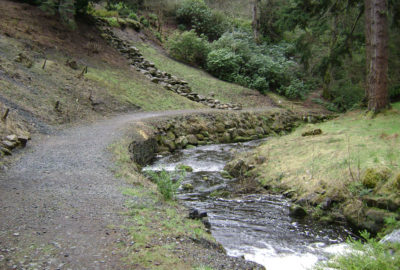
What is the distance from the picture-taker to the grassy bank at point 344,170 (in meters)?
5.93

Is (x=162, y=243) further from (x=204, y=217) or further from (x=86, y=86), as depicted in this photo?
(x=86, y=86)

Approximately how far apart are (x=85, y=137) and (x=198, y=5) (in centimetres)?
2419

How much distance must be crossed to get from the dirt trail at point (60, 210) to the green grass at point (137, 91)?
24.3 ft

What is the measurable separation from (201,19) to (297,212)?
26.6m

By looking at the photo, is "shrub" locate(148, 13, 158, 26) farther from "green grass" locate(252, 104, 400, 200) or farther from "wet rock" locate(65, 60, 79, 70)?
"green grass" locate(252, 104, 400, 200)

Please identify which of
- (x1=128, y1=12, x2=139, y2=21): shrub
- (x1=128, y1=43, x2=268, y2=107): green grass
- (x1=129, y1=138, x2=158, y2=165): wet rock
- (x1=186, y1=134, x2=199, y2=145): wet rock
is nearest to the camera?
(x1=129, y1=138, x2=158, y2=165): wet rock

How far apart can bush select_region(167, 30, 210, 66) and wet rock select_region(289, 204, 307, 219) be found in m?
19.3

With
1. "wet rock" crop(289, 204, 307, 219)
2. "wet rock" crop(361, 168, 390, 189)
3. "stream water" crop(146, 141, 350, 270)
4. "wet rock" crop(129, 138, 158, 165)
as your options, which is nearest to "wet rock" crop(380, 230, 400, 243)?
"stream water" crop(146, 141, 350, 270)

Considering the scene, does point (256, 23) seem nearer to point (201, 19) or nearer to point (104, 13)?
point (201, 19)

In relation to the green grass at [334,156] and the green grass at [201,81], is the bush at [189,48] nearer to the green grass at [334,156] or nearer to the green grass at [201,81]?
the green grass at [201,81]

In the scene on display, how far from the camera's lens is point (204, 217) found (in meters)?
5.57

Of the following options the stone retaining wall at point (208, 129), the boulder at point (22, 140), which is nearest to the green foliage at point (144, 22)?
the stone retaining wall at point (208, 129)

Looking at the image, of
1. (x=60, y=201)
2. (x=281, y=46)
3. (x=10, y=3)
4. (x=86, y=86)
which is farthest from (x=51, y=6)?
(x=281, y=46)

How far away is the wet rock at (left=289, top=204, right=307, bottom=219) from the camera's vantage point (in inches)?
252
